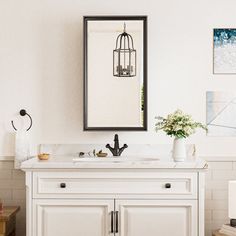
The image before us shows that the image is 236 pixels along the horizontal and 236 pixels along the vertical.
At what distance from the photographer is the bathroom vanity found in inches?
140

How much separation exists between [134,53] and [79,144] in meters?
0.85

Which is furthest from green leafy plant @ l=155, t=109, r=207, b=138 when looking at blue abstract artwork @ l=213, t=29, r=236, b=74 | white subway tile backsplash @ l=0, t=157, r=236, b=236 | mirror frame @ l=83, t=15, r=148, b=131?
blue abstract artwork @ l=213, t=29, r=236, b=74

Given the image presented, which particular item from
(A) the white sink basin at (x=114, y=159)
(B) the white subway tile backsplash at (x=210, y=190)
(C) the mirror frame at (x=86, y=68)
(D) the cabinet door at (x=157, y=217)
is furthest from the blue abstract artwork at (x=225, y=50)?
(D) the cabinet door at (x=157, y=217)

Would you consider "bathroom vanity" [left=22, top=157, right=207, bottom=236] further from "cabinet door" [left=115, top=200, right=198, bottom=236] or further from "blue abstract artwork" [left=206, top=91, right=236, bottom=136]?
"blue abstract artwork" [left=206, top=91, right=236, bottom=136]

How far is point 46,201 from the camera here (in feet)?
11.8

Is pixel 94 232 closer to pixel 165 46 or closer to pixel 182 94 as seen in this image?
pixel 182 94

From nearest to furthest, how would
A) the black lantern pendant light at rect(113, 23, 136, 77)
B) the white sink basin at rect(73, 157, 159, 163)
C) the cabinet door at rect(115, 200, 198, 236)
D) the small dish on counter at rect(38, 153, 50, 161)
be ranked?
the cabinet door at rect(115, 200, 198, 236)
the small dish on counter at rect(38, 153, 50, 161)
the white sink basin at rect(73, 157, 159, 163)
the black lantern pendant light at rect(113, 23, 136, 77)

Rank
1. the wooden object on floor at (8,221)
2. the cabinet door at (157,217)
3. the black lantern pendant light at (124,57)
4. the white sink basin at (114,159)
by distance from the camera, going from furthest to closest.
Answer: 1. the black lantern pendant light at (124,57)
2. the white sink basin at (114,159)
3. the wooden object on floor at (8,221)
4. the cabinet door at (157,217)

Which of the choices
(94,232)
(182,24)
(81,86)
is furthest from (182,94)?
(94,232)

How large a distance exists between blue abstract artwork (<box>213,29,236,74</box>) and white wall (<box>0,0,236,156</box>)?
0.15 metres

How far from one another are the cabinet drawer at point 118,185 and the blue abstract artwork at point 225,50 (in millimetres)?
1030

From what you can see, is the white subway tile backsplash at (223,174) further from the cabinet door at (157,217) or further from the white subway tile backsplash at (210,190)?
the cabinet door at (157,217)

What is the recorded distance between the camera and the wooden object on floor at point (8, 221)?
12.0 feet

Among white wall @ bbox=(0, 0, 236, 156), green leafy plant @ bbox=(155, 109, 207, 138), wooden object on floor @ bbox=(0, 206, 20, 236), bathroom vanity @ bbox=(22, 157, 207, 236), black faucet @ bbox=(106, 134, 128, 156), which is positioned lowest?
wooden object on floor @ bbox=(0, 206, 20, 236)
